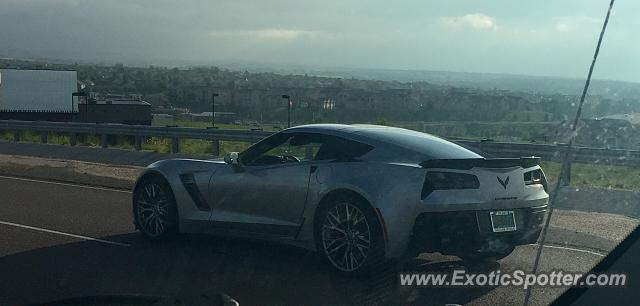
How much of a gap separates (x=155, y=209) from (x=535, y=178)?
4.08 metres

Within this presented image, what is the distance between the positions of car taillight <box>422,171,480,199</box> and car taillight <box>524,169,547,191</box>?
0.65 meters

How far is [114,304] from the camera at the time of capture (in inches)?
185

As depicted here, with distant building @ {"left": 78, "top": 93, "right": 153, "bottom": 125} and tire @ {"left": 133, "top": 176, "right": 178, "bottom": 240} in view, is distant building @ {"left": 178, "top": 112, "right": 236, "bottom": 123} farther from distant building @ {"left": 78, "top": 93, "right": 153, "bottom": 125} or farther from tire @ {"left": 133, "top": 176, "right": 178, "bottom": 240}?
tire @ {"left": 133, "top": 176, "right": 178, "bottom": 240}

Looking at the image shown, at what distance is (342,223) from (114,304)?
2861mm

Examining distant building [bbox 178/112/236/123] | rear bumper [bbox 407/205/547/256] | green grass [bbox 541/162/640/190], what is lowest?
distant building [bbox 178/112/236/123]

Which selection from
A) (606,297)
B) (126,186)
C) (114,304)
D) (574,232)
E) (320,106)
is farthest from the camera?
(320,106)

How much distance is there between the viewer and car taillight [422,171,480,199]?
6.84 m

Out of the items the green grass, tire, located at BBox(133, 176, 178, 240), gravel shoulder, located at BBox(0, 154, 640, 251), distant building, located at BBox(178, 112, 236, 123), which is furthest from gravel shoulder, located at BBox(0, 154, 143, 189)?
the green grass

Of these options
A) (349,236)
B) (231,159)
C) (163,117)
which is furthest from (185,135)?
(349,236)

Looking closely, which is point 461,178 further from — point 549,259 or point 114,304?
point 114,304

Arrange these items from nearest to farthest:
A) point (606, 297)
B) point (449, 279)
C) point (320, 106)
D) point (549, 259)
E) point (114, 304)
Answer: point (606, 297) < point (114, 304) < point (449, 279) < point (549, 259) < point (320, 106)

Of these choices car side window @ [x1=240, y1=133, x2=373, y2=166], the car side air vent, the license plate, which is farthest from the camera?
the car side air vent

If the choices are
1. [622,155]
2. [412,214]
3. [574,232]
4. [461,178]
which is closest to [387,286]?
[412,214]

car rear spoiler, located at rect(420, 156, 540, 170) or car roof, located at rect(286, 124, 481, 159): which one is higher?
car roof, located at rect(286, 124, 481, 159)
